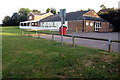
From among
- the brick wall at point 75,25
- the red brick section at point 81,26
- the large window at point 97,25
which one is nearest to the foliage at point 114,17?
the red brick section at point 81,26

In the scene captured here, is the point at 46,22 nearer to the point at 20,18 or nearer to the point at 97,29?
the point at 97,29

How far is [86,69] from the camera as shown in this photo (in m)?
4.63

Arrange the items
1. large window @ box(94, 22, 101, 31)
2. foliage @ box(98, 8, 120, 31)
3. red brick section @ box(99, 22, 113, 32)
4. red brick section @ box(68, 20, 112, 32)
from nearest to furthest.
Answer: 1. red brick section @ box(68, 20, 112, 32)
2. large window @ box(94, 22, 101, 31)
3. red brick section @ box(99, 22, 113, 32)
4. foliage @ box(98, 8, 120, 31)

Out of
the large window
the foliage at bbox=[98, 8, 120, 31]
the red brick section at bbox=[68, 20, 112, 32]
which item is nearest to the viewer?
the red brick section at bbox=[68, 20, 112, 32]

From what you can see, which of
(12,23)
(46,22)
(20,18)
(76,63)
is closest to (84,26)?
(46,22)

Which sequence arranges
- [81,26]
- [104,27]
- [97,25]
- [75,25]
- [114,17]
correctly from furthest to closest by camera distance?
[114,17]
[104,27]
[97,25]
[75,25]
[81,26]

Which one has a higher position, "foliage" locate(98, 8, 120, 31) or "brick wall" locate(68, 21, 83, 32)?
"foliage" locate(98, 8, 120, 31)

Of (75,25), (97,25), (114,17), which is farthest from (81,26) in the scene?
(114,17)

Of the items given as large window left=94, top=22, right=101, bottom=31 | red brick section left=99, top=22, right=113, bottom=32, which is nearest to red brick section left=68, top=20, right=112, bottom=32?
red brick section left=99, top=22, right=113, bottom=32

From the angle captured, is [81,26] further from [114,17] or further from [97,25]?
[114,17]

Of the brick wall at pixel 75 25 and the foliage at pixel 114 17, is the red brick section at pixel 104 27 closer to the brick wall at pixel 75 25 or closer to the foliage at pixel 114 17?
the foliage at pixel 114 17

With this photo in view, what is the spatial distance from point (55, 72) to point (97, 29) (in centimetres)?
3193

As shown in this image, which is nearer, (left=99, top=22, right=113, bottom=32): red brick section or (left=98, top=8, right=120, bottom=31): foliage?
(left=99, top=22, right=113, bottom=32): red brick section

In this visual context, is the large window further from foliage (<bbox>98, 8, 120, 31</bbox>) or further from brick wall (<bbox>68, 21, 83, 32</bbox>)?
foliage (<bbox>98, 8, 120, 31</bbox>)
